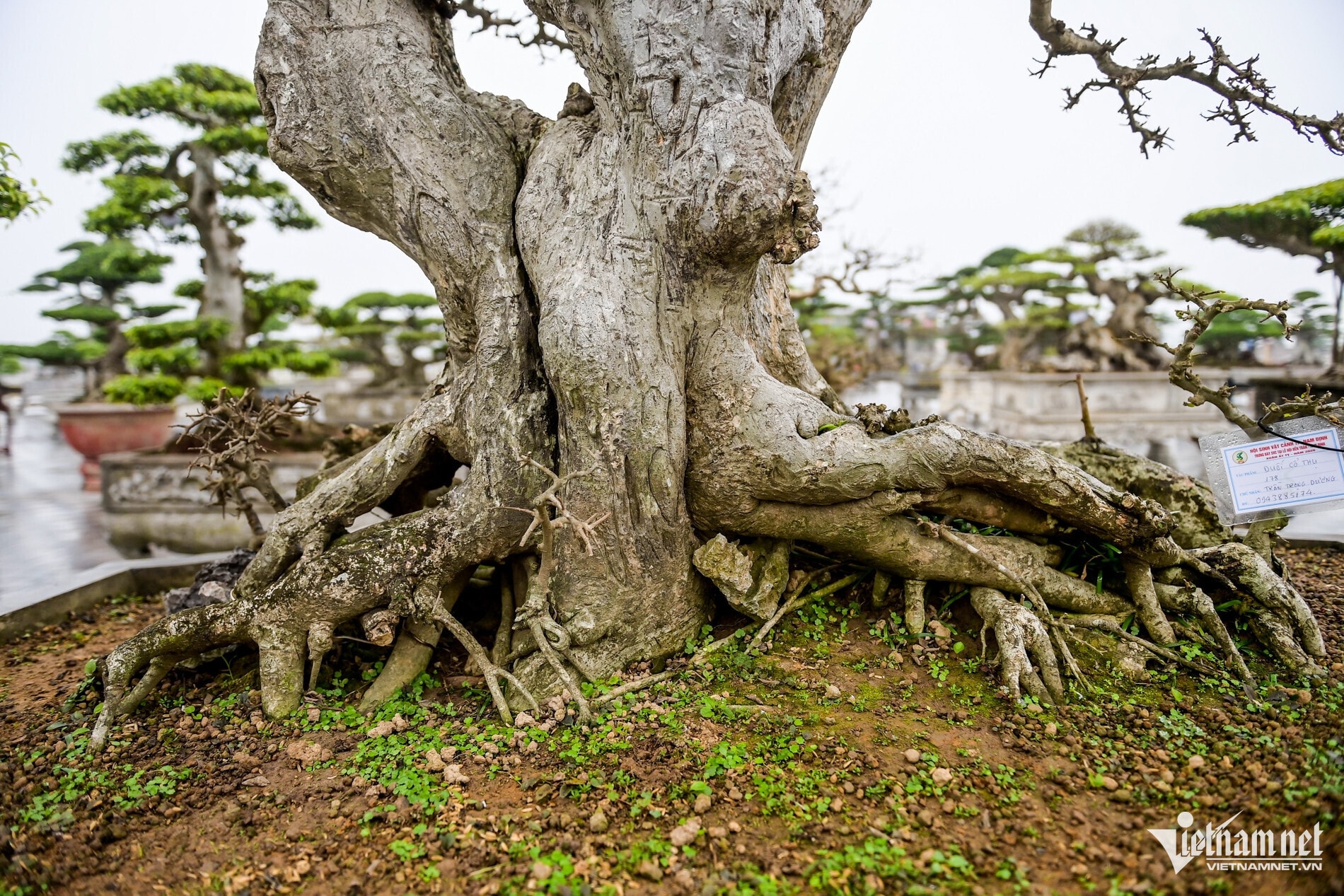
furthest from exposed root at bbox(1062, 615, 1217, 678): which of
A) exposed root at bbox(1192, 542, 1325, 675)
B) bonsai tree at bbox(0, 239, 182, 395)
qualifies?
bonsai tree at bbox(0, 239, 182, 395)

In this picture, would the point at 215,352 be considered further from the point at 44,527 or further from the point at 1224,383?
the point at 1224,383

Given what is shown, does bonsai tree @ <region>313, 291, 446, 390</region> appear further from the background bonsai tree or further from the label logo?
the label logo

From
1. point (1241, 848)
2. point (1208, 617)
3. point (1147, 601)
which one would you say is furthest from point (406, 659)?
point (1208, 617)

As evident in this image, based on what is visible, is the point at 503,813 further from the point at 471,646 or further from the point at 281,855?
the point at 471,646

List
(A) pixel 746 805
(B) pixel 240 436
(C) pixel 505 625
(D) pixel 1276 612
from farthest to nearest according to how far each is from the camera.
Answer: (B) pixel 240 436, (C) pixel 505 625, (D) pixel 1276 612, (A) pixel 746 805

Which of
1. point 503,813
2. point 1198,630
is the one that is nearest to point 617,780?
point 503,813

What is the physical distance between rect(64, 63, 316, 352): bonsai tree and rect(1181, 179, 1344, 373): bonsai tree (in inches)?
453

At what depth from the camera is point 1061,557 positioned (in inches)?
129

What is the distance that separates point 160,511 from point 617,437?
5.77m

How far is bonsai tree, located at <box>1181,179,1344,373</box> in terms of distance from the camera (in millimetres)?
8453

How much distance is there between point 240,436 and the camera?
3.46m

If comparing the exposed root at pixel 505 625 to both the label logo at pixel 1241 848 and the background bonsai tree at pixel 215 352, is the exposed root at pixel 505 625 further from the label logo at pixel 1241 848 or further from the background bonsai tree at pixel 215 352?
the background bonsai tree at pixel 215 352

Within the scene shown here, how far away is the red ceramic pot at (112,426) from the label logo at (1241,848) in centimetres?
1012

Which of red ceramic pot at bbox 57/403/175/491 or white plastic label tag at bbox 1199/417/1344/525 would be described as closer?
white plastic label tag at bbox 1199/417/1344/525
